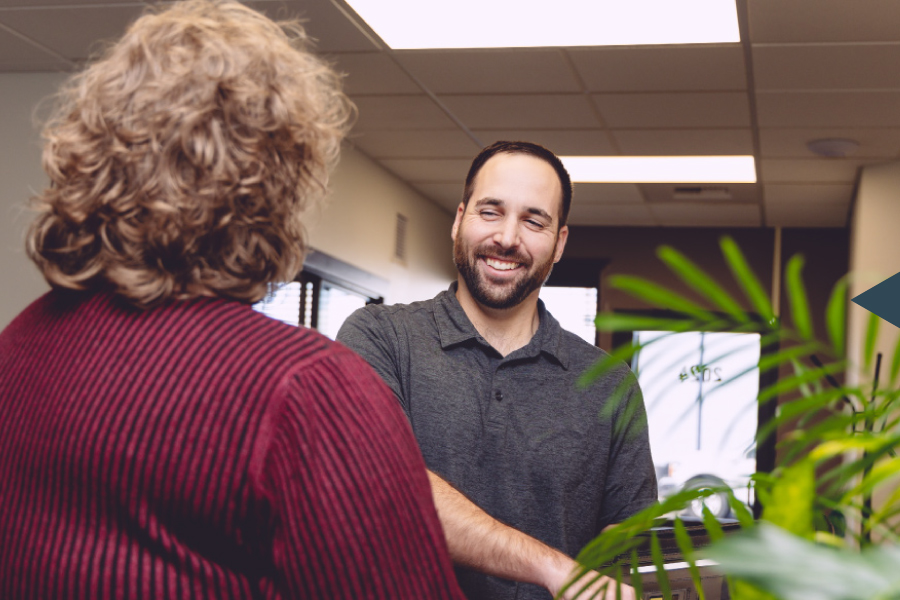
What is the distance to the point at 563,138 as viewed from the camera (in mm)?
5172

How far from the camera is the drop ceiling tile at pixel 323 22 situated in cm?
336

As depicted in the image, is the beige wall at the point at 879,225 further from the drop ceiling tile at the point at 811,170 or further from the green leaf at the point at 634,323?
the green leaf at the point at 634,323

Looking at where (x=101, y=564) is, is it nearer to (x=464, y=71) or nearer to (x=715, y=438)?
(x=464, y=71)

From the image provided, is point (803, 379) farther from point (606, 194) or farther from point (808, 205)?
point (808, 205)

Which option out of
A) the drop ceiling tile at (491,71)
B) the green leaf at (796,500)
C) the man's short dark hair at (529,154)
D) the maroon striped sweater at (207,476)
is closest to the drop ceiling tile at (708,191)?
the drop ceiling tile at (491,71)

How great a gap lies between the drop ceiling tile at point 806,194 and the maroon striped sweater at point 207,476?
5807mm

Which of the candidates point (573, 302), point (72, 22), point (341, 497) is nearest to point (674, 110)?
point (72, 22)

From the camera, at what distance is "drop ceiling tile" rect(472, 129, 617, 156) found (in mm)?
5027

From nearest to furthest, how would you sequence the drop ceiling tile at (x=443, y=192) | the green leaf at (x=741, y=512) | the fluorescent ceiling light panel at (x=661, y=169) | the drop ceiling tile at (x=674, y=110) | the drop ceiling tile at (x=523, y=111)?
the green leaf at (x=741, y=512) → the drop ceiling tile at (x=674, y=110) → the drop ceiling tile at (x=523, y=111) → the fluorescent ceiling light panel at (x=661, y=169) → the drop ceiling tile at (x=443, y=192)

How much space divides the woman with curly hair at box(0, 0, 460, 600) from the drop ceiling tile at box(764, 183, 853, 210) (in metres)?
5.76

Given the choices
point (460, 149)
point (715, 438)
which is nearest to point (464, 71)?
point (460, 149)

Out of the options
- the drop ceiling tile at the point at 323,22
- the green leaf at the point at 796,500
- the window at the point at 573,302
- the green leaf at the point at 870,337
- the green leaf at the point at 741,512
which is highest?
the drop ceiling tile at the point at 323,22

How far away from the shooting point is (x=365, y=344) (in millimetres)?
1504

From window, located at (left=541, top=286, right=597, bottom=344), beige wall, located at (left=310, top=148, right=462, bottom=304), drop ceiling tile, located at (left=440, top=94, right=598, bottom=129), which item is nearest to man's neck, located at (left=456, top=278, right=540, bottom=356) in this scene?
drop ceiling tile, located at (left=440, top=94, right=598, bottom=129)
